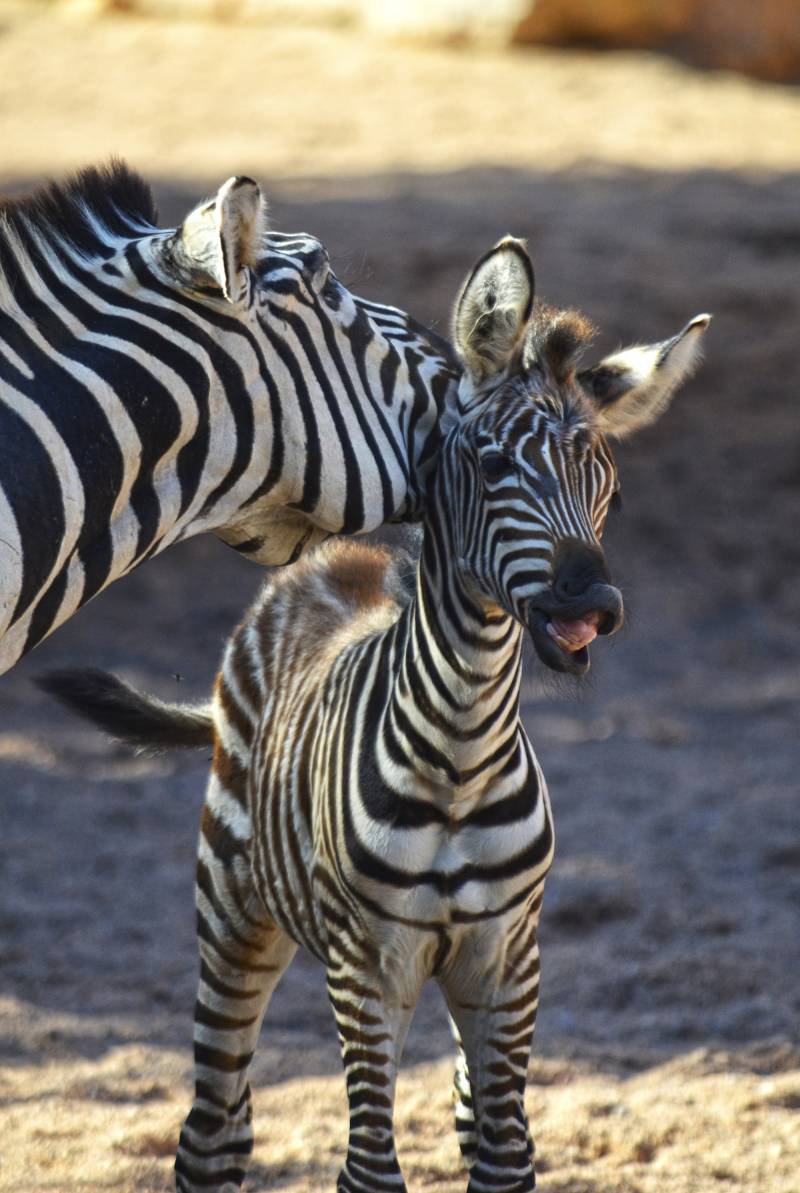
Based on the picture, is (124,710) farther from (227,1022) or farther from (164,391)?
(164,391)

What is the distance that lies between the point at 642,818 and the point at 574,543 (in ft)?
16.5

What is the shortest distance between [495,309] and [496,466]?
41 cm

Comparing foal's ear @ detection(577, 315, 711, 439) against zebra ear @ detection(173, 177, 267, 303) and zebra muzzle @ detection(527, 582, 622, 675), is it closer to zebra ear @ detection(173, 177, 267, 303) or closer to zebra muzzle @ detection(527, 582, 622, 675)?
zebra muzzle @ detection(527, 582, 622, 675)

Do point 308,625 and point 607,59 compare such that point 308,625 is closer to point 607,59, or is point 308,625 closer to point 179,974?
point 179,974

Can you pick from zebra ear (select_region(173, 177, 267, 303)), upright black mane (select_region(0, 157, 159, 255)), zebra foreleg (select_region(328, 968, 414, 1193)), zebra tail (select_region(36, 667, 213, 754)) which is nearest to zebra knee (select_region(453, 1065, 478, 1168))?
zebra foreleg (select_region(328, 968, 414, 1193))

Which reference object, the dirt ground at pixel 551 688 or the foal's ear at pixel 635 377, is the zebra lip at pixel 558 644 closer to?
the foal's ear at pixel 635 377

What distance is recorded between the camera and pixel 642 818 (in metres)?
8.28

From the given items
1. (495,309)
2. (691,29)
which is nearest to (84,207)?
(495,309)

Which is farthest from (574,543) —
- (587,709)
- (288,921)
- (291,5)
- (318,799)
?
(291,5)

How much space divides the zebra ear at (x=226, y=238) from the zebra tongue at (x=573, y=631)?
3.47 feet

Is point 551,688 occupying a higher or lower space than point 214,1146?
higher

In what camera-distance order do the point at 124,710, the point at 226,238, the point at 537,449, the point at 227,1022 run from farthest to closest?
1. the point at 124,710
2. the point at 227,1022
3. the point at 537,449
4. the point at 226,238

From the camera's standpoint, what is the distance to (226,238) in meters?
3.35

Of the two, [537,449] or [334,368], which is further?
[334,368]
